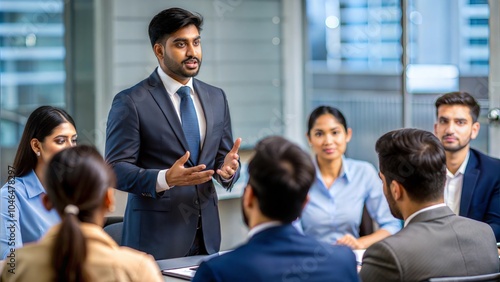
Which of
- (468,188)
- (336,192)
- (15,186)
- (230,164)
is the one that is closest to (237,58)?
→ (336,192)

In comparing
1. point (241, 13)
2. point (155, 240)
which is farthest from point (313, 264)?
point (241, 13)

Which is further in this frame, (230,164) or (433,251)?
(230,164)

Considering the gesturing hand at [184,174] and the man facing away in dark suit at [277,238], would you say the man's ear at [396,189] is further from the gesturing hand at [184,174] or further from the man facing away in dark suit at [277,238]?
the gesturing hand at [184,174]

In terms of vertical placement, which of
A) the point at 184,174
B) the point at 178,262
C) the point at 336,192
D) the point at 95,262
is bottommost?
the point at 178,262

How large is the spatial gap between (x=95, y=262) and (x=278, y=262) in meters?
0.42

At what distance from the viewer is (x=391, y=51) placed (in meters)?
10.3

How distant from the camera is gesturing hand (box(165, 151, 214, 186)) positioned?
2.74 meters

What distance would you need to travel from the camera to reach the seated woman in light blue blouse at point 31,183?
2.82 m

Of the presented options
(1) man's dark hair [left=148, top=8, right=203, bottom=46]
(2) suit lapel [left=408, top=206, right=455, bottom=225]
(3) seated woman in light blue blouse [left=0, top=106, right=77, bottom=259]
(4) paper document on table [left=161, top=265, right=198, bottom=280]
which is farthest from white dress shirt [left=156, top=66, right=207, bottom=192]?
(2) suit lapel [left=408, top=206, right=455, bottom=225]

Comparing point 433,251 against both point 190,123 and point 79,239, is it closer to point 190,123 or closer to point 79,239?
point 79,239

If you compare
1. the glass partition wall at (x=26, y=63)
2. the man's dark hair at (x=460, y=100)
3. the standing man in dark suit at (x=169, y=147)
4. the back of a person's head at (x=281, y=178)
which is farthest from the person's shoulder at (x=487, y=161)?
the glass partition wall at (x=26, y=63)

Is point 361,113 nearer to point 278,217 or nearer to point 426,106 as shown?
point 426,106

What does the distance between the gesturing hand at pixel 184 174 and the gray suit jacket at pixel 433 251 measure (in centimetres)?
77

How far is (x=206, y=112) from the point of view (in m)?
3.10
